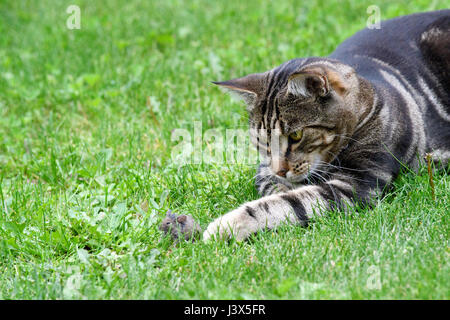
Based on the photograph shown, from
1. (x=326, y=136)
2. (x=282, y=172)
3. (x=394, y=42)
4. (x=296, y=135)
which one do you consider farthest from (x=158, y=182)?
(x=394, y=42)

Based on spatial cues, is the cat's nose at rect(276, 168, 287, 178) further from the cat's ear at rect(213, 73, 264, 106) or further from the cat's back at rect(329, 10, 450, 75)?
the cat's back at rect(329, 10, 450, 75)

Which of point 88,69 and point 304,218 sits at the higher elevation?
point 88,69

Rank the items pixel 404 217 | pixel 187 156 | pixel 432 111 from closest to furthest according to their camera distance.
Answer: pixel 404 217 → pixel 432 111 → pixel 187 156

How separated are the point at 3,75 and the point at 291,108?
353cm

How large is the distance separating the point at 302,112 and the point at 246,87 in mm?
359

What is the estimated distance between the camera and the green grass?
7.75ft

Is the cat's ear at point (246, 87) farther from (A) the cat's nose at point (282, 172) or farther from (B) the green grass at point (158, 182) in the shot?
(B) the green grass at point (158, 182)

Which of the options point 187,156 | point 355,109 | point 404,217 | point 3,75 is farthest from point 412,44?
point 3,75

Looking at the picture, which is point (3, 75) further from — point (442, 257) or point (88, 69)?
point (442, 257)

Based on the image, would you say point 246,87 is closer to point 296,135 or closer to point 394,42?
point 296,135

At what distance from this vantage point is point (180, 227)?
2.82 m

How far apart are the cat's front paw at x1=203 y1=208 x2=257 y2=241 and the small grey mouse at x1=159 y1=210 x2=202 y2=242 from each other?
6 centimetres

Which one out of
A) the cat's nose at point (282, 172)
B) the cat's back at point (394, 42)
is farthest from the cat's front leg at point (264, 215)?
the cat's back at point (394, 42)

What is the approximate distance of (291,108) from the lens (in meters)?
3.00
